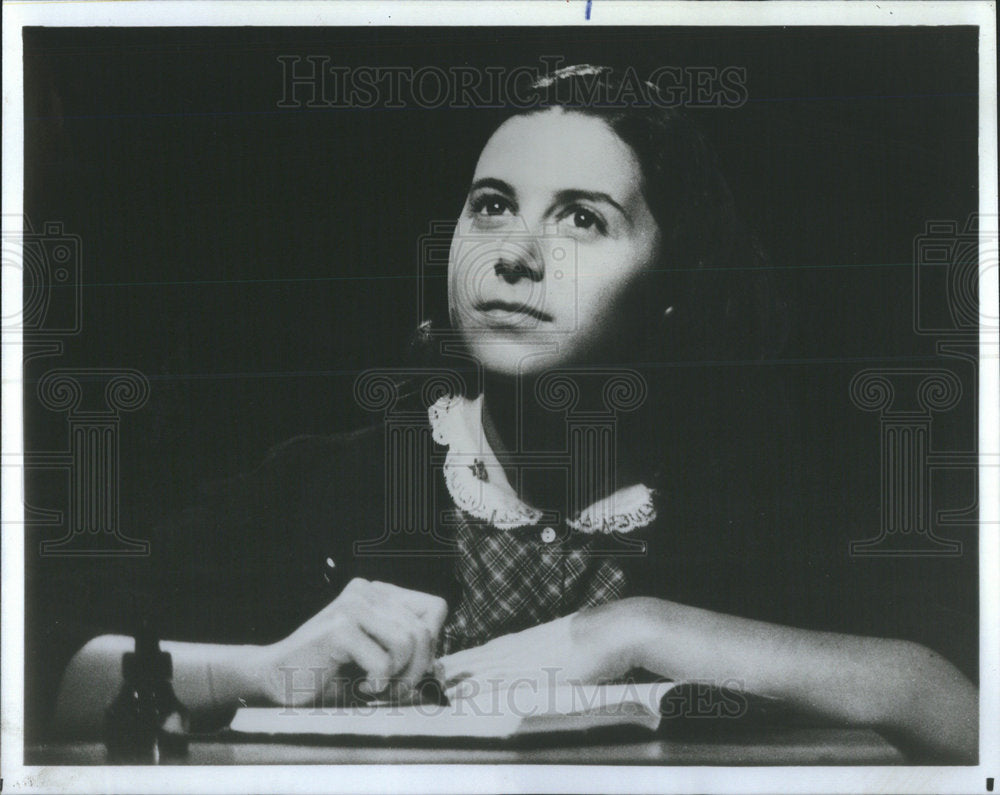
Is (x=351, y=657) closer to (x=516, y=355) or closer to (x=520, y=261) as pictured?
(x=516, y=355)

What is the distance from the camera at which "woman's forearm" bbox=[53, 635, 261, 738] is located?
2.07 metres

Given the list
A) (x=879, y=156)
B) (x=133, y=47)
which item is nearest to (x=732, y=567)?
(x=879, y=156)

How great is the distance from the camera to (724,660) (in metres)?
2.04

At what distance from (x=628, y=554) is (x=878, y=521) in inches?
22.8

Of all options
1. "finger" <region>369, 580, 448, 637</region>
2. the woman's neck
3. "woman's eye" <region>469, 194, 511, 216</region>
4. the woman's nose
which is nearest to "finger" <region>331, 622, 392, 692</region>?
"finger" <region>369, 580, 448, 637</region>

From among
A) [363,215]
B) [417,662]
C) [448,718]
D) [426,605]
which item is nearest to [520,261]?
[363,215]

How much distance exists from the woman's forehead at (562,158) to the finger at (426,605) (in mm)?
955

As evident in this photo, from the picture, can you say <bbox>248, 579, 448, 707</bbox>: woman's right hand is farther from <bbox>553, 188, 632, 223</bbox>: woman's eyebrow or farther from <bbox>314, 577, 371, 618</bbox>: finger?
<bbox>553, 188, 632, 223</bbox>: woman's eyebrow

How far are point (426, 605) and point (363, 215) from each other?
906 mm

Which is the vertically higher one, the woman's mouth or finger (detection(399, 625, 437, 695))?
the woman's mouth

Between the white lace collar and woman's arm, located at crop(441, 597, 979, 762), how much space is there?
19 cm

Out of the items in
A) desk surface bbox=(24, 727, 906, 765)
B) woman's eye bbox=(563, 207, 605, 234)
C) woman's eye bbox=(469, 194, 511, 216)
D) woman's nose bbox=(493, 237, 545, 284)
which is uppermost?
woman's eye bbox=(469, 194, 511, 216)

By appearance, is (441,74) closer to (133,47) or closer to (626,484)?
(133,47)

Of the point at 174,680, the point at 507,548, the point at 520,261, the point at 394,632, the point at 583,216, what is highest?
the point at 583,216
